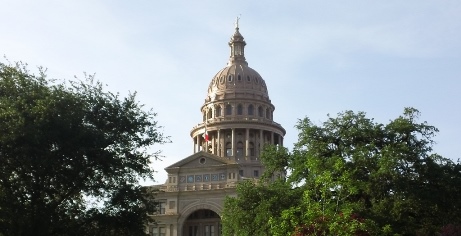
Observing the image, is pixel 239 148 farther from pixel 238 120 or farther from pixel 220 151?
pixel 238 120

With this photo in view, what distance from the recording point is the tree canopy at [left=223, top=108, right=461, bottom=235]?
43.2m

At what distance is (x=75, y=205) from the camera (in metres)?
40.3

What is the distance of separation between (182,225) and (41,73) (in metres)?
60.5

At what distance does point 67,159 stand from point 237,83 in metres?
85.6

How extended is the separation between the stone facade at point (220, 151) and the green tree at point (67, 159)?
55.3 meters

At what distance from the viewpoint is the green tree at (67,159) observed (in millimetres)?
36781

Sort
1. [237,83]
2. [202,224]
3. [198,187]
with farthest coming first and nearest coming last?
1. [237,83]
2. [202,224]
3. [198,187]

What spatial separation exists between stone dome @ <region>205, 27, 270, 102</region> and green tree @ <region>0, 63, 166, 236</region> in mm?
79662

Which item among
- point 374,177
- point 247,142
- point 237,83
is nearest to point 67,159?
point 374,177

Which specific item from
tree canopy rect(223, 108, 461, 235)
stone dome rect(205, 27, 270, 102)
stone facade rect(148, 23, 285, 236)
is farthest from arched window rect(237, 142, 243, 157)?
tree canopy rect(223, 108, 461, 235)

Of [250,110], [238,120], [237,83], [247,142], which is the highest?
[237,83]

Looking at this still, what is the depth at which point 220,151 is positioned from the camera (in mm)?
117438

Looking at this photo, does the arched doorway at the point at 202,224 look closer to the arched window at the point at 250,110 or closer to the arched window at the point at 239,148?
the arched window at the point at 239,148

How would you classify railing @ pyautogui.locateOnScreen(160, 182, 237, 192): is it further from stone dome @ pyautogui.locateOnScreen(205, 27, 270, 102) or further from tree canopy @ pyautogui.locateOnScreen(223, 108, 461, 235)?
tree canopy @ pyautogui.locateOnScreen(223, 108, 461, 235)
